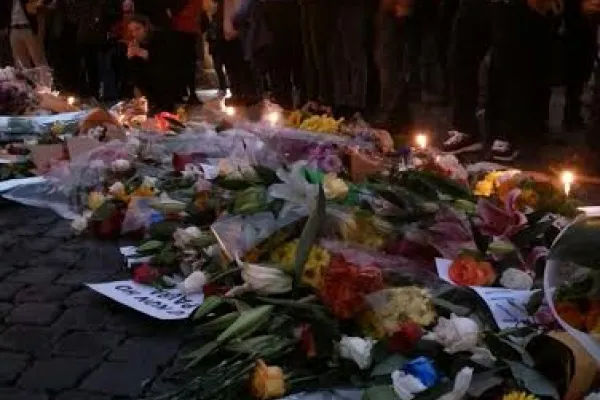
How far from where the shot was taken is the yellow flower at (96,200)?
528cm

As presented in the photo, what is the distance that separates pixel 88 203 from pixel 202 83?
8.53m

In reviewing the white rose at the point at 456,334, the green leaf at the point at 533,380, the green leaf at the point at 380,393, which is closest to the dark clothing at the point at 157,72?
the white rose at the point at 456,334

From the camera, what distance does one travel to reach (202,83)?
13.8m

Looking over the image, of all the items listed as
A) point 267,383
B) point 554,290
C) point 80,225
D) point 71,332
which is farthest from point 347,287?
point 80,225

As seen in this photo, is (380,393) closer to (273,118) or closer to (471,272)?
(471,272)

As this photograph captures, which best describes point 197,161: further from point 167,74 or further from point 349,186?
point 167,74

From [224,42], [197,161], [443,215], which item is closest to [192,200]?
[197,161]

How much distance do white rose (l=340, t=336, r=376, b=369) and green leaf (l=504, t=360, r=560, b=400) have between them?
1.38ft

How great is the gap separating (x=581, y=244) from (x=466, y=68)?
5.48 metres

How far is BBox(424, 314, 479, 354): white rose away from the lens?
3025 millimetres

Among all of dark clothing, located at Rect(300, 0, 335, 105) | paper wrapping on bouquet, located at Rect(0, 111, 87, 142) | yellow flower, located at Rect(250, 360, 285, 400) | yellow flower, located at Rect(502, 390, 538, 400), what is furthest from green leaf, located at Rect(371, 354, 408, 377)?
dark clothing, located at Rect(300, 0, 335, 105)

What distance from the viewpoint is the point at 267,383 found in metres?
3.07

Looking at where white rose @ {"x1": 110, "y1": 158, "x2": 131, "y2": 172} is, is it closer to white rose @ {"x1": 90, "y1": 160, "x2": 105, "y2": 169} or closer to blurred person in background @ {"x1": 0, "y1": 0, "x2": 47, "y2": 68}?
white rose @ {"x1": 90, "y1": 160, "x2": 105, "y2": 169}

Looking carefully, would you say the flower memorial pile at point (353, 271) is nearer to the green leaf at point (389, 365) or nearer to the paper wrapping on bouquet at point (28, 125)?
the green leaf at point (389, 365)
